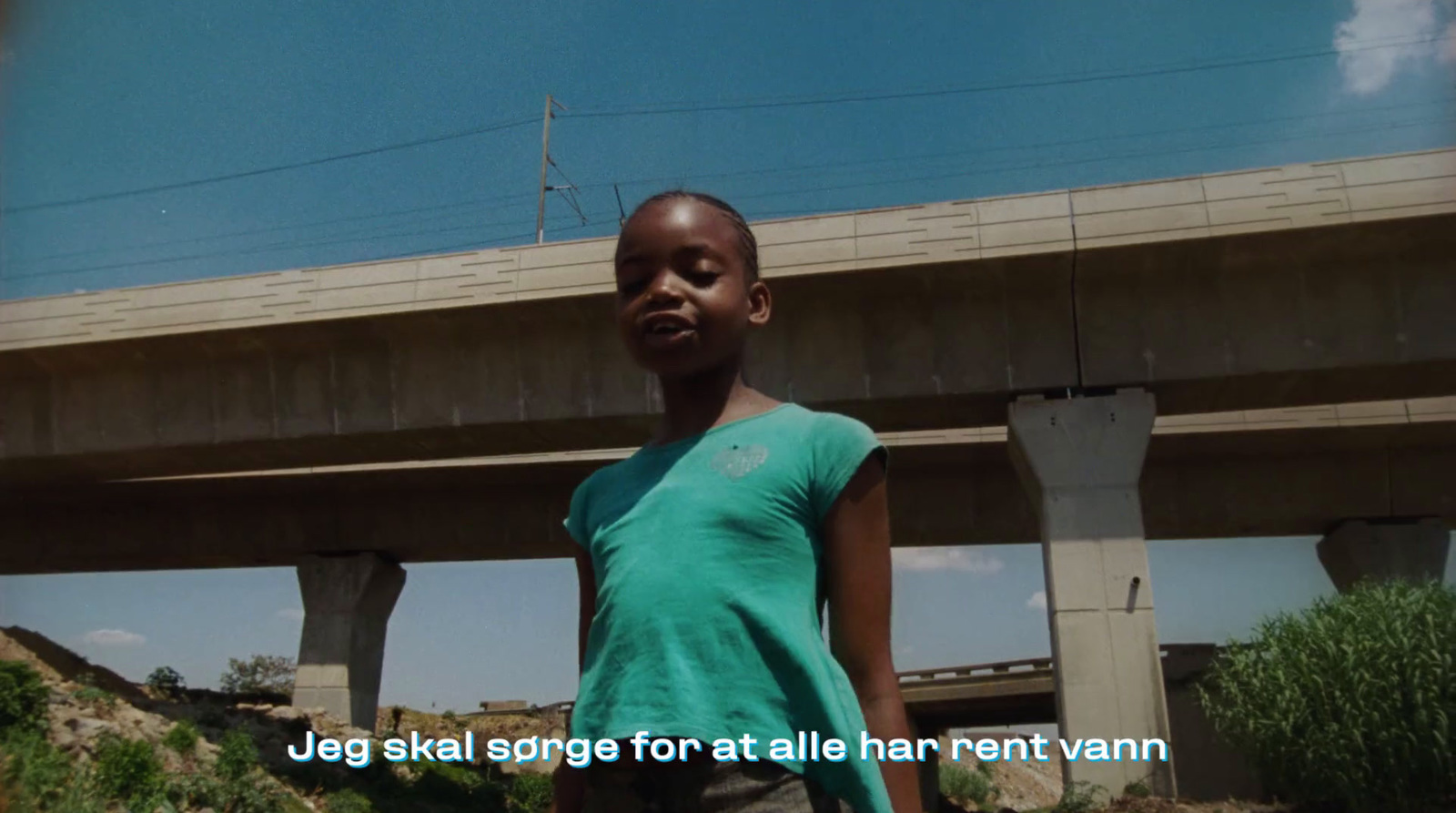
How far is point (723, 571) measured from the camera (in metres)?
2.01

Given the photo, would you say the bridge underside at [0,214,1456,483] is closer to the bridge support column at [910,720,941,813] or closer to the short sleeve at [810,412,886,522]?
the short sleeve at [810,412,886,522]

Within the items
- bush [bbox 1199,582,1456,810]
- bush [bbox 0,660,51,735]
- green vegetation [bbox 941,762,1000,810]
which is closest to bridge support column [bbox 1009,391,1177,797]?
bush [bbox 1199,582,1456,810]

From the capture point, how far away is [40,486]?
22906 mm

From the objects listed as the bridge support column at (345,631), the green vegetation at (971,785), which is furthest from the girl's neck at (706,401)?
the green vegetation at (971,785)

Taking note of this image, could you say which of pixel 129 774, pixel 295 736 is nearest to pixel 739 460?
pixel 129 774

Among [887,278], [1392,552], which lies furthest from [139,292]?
[1392,552]

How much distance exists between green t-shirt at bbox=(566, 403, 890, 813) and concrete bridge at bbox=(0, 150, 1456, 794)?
13.4 metres

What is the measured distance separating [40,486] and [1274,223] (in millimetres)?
21890

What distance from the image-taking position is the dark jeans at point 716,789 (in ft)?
6.19

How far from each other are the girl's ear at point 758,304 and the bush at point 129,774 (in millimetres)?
11208

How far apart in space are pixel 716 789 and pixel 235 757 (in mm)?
13628

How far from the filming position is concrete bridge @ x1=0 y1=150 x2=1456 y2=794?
14883 mm

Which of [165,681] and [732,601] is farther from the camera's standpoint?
[165,681]

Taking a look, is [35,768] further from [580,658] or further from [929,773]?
[929,773]
